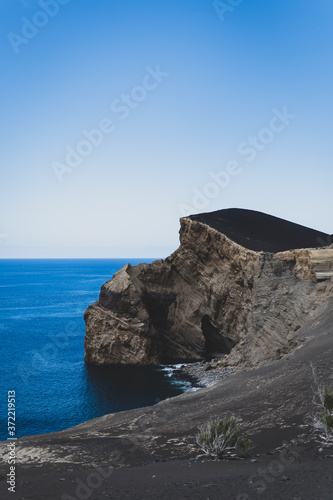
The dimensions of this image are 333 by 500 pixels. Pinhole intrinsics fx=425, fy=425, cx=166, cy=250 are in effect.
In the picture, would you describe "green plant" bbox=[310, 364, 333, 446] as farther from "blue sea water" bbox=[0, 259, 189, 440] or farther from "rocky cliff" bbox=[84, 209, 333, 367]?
"blue sea water" bbox=[0, 259, 189, 440]

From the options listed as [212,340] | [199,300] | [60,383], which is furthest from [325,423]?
[212,340]

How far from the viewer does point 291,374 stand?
18.6 metres

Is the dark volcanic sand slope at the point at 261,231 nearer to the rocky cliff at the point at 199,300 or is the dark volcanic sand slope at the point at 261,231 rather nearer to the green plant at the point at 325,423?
the rocky cliff at the point at 199,300

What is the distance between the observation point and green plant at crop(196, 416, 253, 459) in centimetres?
1153

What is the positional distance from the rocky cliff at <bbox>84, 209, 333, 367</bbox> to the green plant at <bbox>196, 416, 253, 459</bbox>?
22973 millimetres

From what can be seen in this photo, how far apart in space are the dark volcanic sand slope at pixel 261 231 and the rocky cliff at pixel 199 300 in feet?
1.03

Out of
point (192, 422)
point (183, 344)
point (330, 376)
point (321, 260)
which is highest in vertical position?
point (321, 260)

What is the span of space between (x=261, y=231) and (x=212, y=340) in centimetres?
1787

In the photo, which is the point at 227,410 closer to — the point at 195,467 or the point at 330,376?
the point at 330,376

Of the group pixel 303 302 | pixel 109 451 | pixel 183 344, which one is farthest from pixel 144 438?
pixel 183 344

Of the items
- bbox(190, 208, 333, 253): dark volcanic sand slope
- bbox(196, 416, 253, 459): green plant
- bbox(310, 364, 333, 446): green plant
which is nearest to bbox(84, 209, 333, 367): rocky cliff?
bbox(190, 208, 333, 253): dark volcanic sand slope

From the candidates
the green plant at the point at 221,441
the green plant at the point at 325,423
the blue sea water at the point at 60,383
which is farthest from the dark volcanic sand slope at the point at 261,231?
the green plant at the point at 221,441

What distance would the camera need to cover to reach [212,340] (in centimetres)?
5369

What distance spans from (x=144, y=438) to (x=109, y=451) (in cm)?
167
